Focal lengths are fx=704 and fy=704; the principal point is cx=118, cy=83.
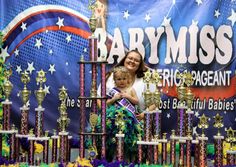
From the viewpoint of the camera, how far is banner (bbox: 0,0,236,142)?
17.0ft

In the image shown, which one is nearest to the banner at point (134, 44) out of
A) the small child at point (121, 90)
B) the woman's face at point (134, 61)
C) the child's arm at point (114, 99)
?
the woman's face at point (134, 61)

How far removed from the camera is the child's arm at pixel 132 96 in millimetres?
4842

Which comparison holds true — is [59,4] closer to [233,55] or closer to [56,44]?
[56,44]

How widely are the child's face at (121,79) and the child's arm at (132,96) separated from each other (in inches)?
2.8

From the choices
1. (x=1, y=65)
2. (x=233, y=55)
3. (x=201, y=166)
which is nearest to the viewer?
(x=201, y=166)

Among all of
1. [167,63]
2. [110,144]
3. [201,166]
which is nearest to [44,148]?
[110,144]

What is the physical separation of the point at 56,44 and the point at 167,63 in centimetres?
101

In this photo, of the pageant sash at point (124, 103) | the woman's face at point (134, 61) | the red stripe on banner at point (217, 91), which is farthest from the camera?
the woman's face at point (134, 61)

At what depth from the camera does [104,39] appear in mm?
5633

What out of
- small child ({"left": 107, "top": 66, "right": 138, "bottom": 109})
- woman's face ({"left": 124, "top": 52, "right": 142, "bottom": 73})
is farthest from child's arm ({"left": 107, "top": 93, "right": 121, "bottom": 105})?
woman's face ({"left": 124, "top": 52, "right": 142, "bottom": 73})

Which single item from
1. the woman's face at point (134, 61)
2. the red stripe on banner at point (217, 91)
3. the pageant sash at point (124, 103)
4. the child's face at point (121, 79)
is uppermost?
the woman's face at point (134, 61)

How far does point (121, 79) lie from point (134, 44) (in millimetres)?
770

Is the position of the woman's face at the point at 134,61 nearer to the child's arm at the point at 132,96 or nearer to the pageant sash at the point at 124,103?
the child's arm at the point at 132,96

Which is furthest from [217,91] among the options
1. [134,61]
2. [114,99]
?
[114,99]
